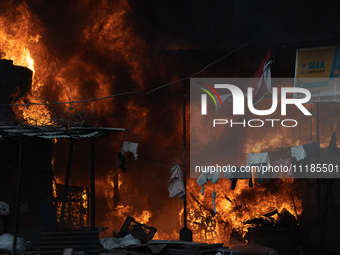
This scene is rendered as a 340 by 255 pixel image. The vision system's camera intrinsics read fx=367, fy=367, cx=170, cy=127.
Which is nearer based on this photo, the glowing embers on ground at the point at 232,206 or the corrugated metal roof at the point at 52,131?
the corrugated metal roof at the point at 52,131

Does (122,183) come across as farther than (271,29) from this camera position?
No

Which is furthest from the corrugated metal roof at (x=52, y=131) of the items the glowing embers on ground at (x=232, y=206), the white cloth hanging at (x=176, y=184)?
the glowing embers on ground at (x=232, y=206)

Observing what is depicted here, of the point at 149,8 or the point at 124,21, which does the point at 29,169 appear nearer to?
the point at 124,21

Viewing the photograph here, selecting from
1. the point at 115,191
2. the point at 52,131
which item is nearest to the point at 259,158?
the point at 52,131

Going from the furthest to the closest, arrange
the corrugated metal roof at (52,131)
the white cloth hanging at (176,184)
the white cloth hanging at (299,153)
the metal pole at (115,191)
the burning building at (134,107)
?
the metal pole at (115,191) → the burning building at (134,107) → the white cloth hanging at (176,184) → the white cloth hanging at (299,153) → the corrugated metal roof at (52,131)

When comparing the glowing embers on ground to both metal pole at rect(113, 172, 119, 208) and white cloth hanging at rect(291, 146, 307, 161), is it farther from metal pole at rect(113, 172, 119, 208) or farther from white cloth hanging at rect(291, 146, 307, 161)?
white cloth hanging at rect(291, 146, 307, 161)

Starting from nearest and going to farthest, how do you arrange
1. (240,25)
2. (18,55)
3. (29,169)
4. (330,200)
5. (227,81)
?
1. (29,169)
2. (330,200)
3. (18,55)
4. (227,81)
5. (240,25)

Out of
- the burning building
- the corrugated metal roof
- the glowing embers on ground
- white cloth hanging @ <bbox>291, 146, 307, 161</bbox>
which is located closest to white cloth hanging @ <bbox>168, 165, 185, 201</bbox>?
the corrugated metal roof

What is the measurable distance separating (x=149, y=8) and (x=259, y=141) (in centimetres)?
1053

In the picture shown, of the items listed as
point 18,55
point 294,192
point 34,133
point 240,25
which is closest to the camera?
point 34,133

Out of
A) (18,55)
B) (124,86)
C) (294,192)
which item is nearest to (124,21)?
(124,86)

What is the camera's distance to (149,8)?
2262cm

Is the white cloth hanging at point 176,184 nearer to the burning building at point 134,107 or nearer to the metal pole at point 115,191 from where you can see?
the burning building at point 134,107

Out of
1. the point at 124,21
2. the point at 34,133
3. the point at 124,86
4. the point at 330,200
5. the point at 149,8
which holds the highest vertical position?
the point at 149,8
